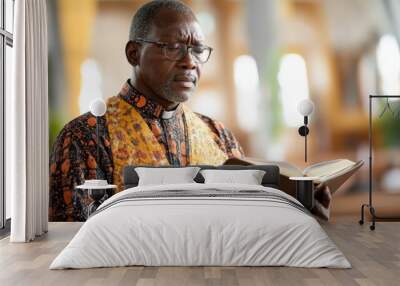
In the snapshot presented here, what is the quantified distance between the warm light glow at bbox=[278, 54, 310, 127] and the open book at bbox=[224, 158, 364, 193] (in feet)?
1.79

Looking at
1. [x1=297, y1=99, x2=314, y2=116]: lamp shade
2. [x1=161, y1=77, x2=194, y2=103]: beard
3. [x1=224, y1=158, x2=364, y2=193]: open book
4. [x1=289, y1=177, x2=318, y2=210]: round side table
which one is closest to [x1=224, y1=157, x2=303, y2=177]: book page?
[x1=224, y1=158, x2=364, y2=193]: open book

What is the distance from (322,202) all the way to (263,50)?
6.16ft

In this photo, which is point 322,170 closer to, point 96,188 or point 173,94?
point 173,94

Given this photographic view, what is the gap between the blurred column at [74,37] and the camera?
7.16 metres

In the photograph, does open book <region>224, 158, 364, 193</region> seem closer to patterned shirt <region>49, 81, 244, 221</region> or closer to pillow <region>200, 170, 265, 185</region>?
pillow <region>200, 170, 265, 185</region>

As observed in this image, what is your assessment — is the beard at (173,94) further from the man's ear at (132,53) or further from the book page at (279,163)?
the book page at (279,163)

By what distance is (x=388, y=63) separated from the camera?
286 inches

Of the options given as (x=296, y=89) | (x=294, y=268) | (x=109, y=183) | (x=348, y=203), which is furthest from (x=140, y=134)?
(x=294, y=268)

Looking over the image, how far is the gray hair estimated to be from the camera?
700 cm

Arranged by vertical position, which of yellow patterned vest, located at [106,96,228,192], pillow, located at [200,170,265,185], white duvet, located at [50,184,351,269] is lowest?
white duvet, located at [50,184,351,269]

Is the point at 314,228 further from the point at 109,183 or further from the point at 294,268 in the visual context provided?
the point at 109,183

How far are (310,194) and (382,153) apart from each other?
1242 millimetres

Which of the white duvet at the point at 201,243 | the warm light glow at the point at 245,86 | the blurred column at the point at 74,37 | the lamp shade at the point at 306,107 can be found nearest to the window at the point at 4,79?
the blurred column at the point at 74,37

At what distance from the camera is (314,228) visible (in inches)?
174
